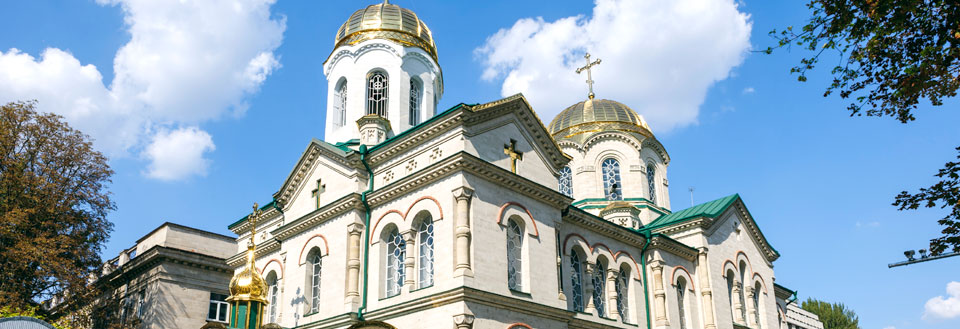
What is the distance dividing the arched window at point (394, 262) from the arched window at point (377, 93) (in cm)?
674

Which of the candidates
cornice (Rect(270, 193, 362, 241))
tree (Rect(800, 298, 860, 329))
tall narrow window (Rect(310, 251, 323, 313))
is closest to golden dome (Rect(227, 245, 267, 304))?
tall narrow window (Rect(310, 251, 323, 313))

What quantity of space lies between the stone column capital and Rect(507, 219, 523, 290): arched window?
66.3 inches

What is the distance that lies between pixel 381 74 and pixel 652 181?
47.1 feet

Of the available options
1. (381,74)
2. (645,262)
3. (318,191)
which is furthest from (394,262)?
(645,262)

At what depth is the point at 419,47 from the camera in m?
25.9

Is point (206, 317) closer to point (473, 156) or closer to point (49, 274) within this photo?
point (49, 274)

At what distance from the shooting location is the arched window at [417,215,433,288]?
1756cm

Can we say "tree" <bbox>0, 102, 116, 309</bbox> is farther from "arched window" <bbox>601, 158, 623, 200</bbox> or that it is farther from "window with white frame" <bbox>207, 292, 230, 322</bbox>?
"arched window" <bbox>601, 158, 623, 200</bbox>

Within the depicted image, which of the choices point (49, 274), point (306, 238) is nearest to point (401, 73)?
point (306, 238)

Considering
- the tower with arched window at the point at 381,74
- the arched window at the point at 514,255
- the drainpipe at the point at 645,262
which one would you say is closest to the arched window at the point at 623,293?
the drainpipe at the point at 645,262

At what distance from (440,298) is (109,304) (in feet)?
62.6

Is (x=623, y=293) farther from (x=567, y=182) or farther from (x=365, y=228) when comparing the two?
(x=567, y=182)

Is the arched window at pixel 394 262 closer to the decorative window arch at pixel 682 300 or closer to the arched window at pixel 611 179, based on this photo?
the decorative window arch at pixel 682 300

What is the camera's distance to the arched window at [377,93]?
2469 centimetres
